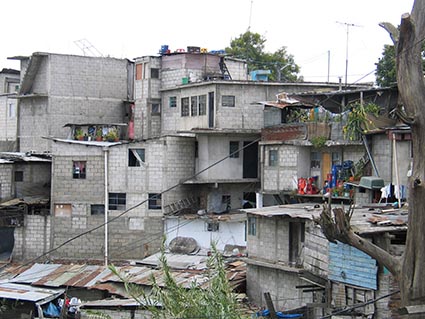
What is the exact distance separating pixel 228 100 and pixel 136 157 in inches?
181

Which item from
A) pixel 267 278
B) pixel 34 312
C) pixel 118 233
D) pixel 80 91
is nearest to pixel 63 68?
pixel 80 91

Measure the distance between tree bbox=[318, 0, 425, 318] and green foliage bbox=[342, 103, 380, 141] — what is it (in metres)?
11.7

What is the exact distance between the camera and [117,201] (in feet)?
109

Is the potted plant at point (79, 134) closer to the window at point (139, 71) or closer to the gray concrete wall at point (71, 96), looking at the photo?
the gray concrete wall at point (71, 96)

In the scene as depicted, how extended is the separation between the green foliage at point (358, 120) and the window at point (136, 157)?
9.33 m

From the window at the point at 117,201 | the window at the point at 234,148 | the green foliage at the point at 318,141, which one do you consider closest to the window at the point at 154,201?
the window at the point at 117,201

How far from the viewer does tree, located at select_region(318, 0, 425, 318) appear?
1438 centimetres

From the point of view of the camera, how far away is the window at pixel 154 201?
3306cm

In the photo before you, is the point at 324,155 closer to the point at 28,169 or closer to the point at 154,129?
the point at 154,129

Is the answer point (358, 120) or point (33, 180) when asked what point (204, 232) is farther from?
point (33, 180)

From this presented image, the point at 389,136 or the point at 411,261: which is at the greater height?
the point at 389,136

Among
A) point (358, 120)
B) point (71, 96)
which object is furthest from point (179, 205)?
point (358, 120)

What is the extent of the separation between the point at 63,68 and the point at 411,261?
1049 inches

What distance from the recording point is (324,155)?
1164 inches
